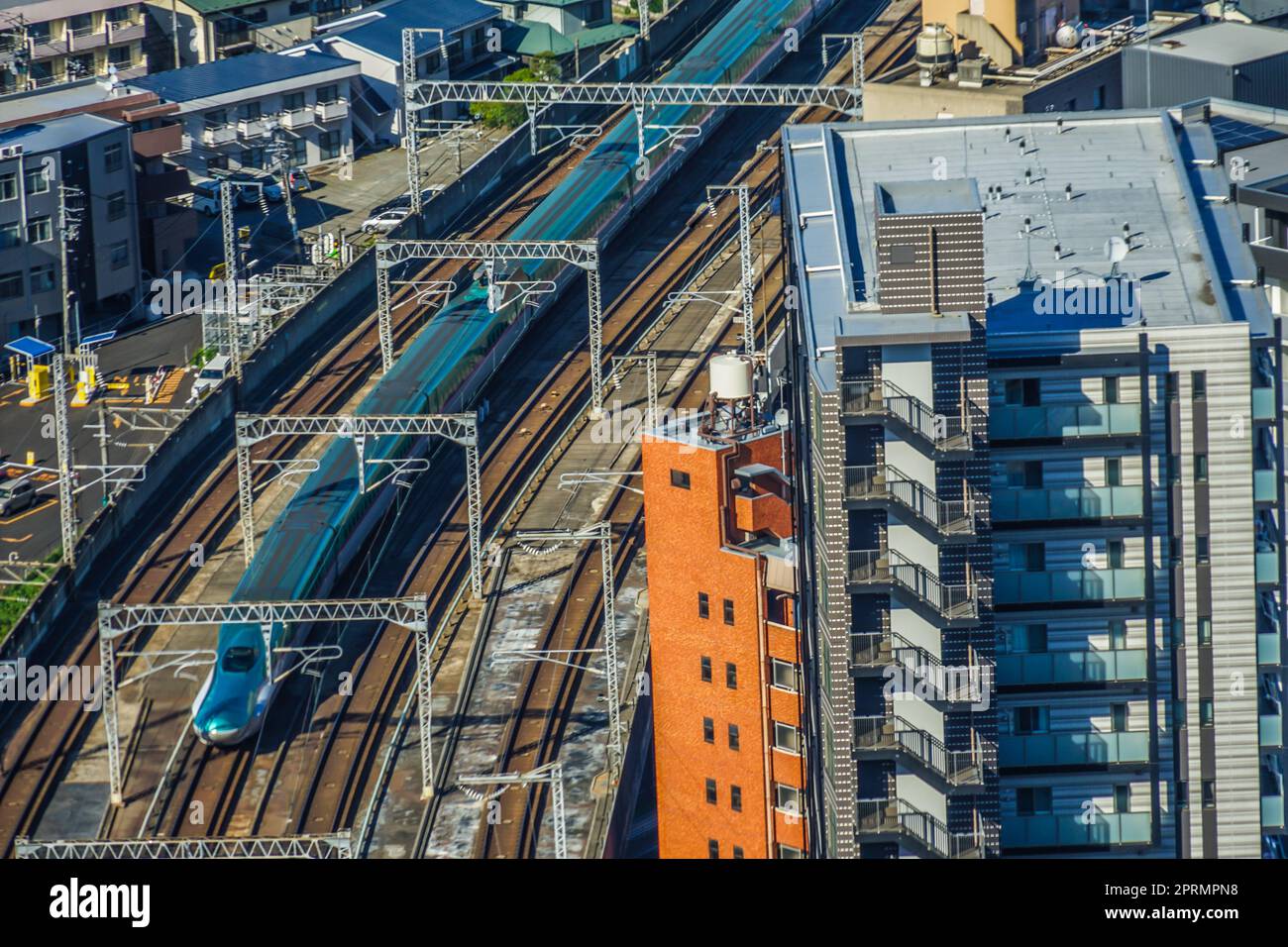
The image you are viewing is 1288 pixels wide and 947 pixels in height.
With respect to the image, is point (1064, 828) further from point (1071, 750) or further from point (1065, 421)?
point (1065, 421)

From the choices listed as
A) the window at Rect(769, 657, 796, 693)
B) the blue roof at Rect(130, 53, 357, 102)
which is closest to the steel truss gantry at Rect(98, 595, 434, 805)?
the window at Rect(769, 657, 796, 693)

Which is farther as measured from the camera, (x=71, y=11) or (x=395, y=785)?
(x=71, y=11)

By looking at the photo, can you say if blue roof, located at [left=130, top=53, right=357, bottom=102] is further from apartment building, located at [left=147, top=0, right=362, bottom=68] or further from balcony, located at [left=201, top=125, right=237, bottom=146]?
apartment building, located at [left=147, top=0, right=362, bottom=68]

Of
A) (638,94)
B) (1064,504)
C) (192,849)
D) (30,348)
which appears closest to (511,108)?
(638,94)
